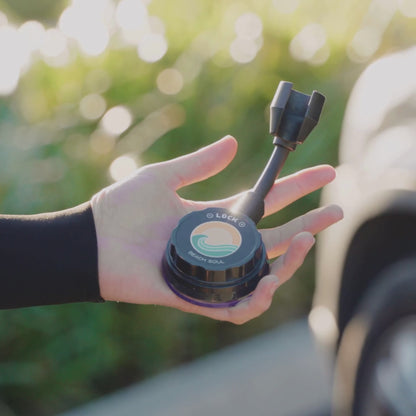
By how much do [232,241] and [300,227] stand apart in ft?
0.81

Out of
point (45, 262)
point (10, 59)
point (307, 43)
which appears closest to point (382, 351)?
point (45, 262)

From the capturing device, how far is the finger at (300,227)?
203 centimetres

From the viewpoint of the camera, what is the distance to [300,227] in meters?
2.10

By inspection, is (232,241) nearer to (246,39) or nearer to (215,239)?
(215,239)

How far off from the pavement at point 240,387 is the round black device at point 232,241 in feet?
3.89

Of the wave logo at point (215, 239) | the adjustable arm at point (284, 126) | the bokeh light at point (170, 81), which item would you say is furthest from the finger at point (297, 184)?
the bokeh light at point (170, 81)

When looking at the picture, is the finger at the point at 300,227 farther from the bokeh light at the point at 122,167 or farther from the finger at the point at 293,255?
the bokeh light at the point at 122,167

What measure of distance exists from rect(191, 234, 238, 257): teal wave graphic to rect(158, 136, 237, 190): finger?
0.26 metres

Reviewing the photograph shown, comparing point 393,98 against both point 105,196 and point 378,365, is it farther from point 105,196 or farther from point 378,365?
point 105,196

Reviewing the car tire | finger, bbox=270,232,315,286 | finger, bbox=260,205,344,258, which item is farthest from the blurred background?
finger, bbox=270,232,315,286

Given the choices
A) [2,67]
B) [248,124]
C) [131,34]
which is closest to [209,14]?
[131,34]

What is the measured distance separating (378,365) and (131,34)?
2573 mm

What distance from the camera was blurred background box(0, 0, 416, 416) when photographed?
10.5 ft

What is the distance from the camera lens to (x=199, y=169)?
7.20 ft
